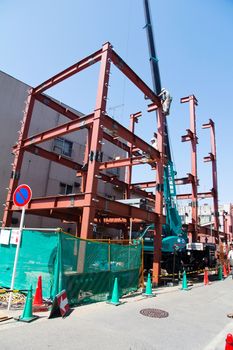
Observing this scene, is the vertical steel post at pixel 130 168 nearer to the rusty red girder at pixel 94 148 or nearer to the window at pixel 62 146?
the rusty red girder at pixel 94 148

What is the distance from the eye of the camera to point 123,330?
5.65 meters

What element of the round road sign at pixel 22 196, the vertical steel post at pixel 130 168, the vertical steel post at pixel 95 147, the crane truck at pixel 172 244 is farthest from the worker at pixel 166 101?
the round road sign at pixel 22 196

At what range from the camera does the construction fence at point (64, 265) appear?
7.31 m

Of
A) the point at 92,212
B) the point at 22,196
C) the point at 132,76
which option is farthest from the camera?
the point at 132,76

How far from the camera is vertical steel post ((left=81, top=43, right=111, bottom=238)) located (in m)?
10.1

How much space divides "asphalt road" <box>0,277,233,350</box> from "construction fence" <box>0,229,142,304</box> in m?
0.59

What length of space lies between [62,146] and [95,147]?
36.1 feet

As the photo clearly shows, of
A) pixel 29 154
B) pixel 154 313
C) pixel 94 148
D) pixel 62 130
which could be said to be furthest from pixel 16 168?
pixel 154 313

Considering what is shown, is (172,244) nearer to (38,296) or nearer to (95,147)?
(95,147)

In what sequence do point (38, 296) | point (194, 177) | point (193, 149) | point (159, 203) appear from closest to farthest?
point (38, 296) → point (159, 203) → point (194, 177) → point (193, 149)

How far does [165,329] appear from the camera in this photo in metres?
5.93

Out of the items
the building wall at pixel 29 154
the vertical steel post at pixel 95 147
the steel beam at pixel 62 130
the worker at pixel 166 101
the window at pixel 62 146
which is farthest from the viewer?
the window at pixel 62 146

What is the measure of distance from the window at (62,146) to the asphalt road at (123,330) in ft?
47.9

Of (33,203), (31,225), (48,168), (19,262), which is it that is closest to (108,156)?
(48,168)
